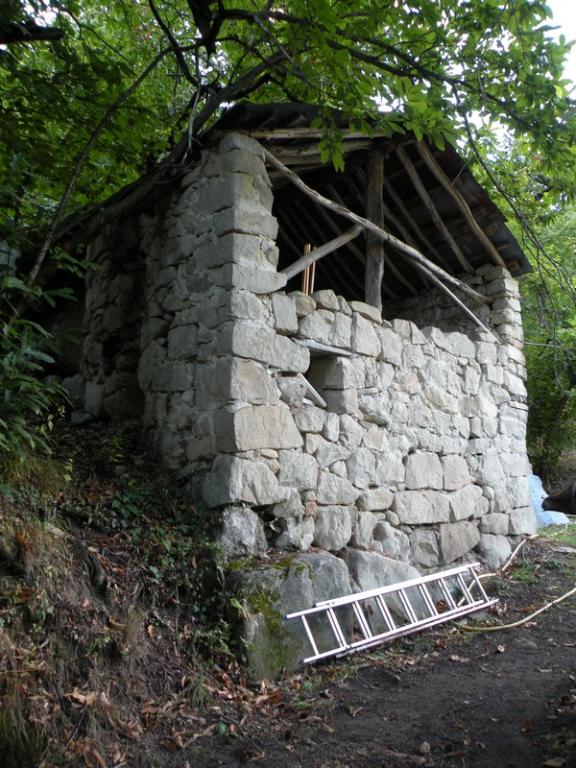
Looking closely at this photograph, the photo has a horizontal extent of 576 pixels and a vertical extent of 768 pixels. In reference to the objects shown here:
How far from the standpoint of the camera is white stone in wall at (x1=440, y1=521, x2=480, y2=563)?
5.93 m

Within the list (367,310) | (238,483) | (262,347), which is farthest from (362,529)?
(367,310)

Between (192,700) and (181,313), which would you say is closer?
(192,700)

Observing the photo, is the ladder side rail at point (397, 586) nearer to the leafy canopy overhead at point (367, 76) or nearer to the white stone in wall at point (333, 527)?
the white stone in wall at point (333, 527)

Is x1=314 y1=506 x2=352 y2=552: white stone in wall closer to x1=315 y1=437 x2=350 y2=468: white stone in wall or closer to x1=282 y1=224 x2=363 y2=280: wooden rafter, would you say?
x1=315 y1=437 x2=350 y2=468: white stone in wall

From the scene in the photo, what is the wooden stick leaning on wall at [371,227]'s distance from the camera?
198 inches

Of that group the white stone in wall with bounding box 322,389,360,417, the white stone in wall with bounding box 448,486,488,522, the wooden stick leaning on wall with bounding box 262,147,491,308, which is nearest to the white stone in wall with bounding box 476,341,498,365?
the wooden stick leaning on wall with bounding box 262,147,491,308

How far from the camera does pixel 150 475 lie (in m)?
4.65

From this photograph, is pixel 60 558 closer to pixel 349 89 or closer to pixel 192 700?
pixel 192 700

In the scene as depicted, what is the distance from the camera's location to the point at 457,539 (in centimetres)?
609

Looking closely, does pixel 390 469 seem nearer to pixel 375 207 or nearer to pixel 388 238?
pixel 388 238

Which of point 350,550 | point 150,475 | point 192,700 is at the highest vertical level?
point 150,475

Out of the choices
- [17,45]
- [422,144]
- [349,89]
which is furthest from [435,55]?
[17,45]

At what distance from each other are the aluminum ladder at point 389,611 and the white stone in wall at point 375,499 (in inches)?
24.6

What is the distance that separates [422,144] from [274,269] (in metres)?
A: 2.46
